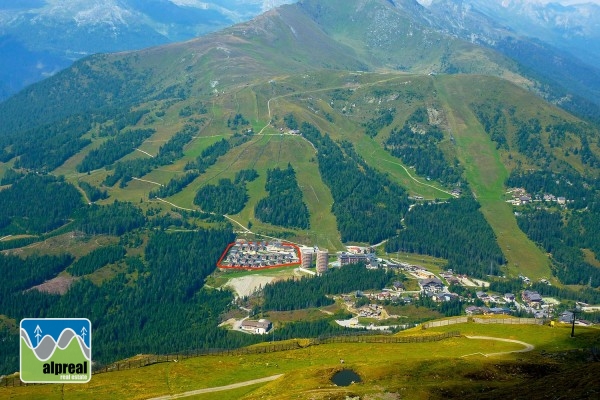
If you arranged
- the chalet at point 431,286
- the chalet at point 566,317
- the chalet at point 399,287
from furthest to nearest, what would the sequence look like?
the chalet at point 399,287 → the chalet at point 431,286 → the chalet at point 566,317

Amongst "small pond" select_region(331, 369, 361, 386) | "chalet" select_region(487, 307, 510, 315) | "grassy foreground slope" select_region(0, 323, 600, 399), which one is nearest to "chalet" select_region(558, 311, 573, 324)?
"chalet" select_region(487, 307, 510, 315)

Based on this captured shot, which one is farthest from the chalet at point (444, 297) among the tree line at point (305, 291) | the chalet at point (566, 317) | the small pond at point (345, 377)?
the small pond at point (345, 377)

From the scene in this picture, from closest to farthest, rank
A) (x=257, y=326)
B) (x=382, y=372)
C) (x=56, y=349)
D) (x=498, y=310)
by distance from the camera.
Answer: (x=56, y=349)
(x=382, y=372)
(x=257, y=326)
(x=498, y=310)

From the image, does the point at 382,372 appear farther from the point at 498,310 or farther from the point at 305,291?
the point at 305,291

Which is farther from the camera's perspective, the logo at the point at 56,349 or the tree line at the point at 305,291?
the tree line at the point at 305,291

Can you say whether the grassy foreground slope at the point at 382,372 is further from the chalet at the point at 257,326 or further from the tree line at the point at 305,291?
the tree line at the point at 305,291

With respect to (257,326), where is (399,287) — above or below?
above

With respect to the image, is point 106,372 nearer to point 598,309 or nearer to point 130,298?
point 130,298

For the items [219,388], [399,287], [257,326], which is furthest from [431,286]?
[219,388]
